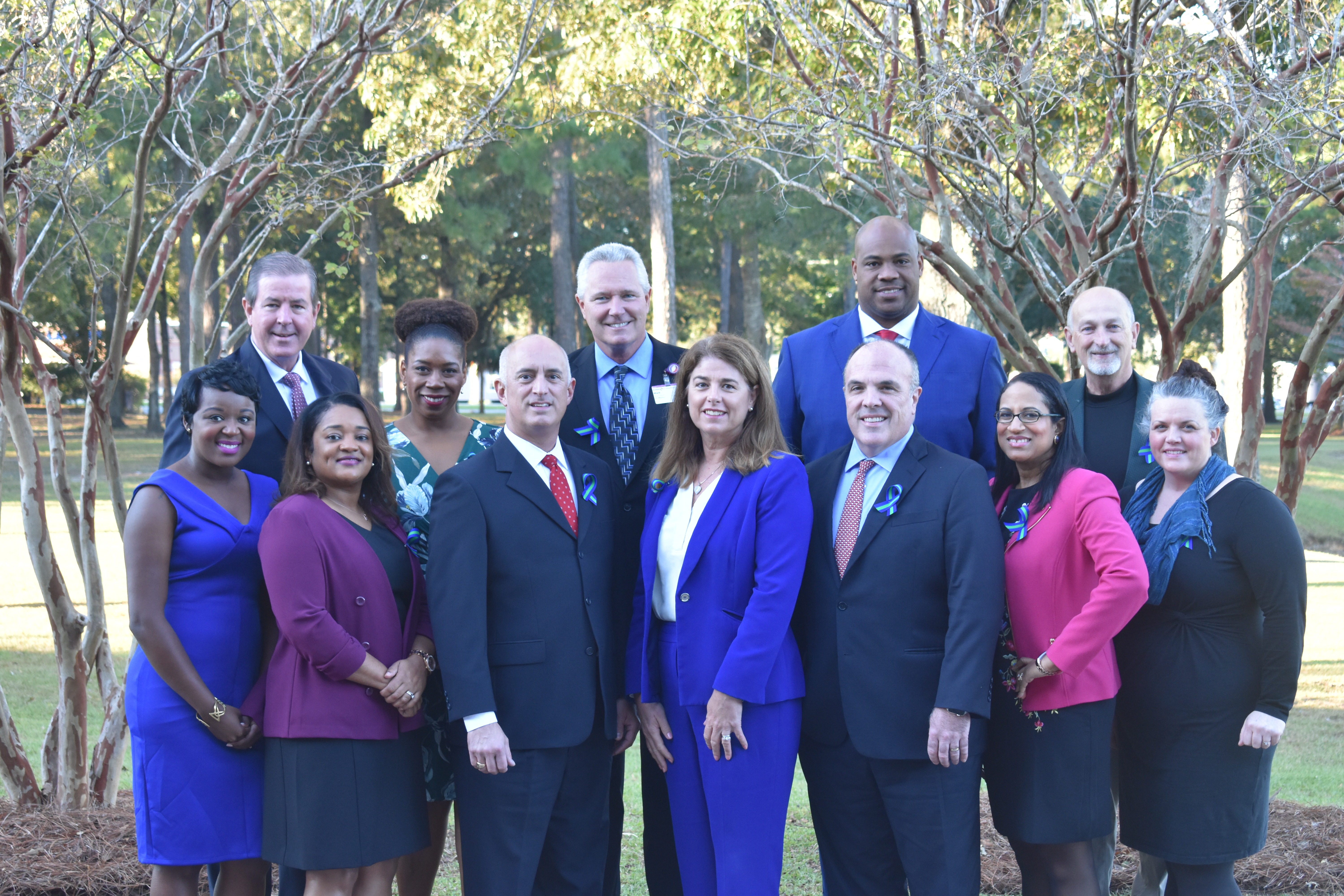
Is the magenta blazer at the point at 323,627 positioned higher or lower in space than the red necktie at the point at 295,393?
lower

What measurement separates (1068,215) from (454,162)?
5757 mm

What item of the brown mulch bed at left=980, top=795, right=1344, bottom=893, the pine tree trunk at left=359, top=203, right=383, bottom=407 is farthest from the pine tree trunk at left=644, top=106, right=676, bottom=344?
the brown mulch bed at left=980, top=795, right=1344, bottom=893

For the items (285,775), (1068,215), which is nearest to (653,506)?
(285,775)

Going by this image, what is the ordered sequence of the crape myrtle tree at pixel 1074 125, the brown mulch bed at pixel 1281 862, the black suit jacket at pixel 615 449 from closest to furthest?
1. the black suit jacket at pixel 615 449
2. the crape myrtle tree at pixel 1074 125
3. the brown mulch bed at pixel 1281 862

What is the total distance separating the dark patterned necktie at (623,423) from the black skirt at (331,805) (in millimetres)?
1417

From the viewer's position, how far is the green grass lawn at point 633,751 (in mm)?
6078

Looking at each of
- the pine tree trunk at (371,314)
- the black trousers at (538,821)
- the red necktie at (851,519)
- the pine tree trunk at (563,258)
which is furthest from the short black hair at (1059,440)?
the pine tree trunk at (371,314)

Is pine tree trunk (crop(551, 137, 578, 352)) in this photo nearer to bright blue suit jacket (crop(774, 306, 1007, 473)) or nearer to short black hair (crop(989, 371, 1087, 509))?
bright blue suit jacket (crop(774, 306, 1007, 473))

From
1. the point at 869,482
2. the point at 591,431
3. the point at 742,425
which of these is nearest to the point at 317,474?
the point at 591,431

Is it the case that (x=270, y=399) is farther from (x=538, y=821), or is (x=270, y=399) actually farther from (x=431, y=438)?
(x=538, y=821)

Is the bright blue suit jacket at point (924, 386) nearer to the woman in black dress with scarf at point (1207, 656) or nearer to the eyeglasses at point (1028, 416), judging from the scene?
the eyeglasses at point (1028, 416)

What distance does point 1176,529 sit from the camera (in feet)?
11.8

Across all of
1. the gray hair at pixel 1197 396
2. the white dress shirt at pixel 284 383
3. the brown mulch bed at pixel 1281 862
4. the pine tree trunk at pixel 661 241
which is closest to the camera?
the gray hair at pixel 1197 396

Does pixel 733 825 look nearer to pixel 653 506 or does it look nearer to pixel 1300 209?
pixel 653 506
